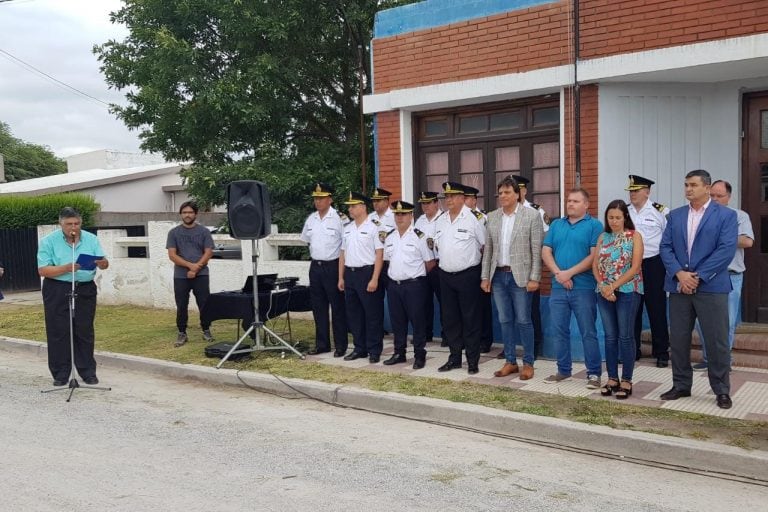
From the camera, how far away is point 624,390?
264 inches

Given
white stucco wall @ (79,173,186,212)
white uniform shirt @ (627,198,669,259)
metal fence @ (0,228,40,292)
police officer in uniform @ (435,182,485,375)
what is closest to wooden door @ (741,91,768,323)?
white uniform shirt @ (627,198,669,259)

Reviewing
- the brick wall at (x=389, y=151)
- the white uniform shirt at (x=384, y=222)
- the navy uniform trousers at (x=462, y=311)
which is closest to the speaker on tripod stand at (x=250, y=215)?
the white uniform shirt at (x=384, y=222)

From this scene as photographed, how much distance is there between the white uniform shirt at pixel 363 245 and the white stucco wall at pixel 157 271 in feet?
11.4

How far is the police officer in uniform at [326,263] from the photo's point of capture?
354 inches

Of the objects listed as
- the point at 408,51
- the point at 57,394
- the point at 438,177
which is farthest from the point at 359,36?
the point at 57,394

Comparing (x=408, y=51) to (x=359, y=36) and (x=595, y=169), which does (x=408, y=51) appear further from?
(x=359, y=36)

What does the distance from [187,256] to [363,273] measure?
2.97m

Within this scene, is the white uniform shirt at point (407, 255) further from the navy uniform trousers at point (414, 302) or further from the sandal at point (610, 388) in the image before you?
the sandal at point (610, 388)

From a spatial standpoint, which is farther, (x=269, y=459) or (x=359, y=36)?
(x=359, y=36)

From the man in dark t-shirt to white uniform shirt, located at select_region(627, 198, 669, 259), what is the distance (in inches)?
226

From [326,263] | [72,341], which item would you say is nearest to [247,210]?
[326,263]

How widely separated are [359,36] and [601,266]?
28.9ft

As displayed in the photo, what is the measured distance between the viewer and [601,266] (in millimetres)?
6762

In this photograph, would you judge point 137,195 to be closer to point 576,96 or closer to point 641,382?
point 576,96
